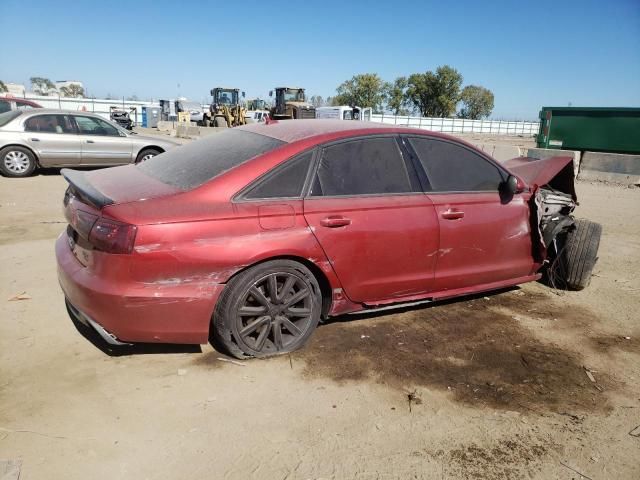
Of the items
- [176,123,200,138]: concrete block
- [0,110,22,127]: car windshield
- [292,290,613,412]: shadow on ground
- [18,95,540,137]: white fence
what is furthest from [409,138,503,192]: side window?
[18,95,540,137]: white fence

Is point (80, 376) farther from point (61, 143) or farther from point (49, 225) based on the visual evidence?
point (61, 143)

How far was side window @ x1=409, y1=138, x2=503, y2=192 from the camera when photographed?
382 cm

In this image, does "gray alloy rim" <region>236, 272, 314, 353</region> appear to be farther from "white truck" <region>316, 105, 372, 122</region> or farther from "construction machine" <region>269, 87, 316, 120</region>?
"white truck" <region>316, 105, 372, 122</region>

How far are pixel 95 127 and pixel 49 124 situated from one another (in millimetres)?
872

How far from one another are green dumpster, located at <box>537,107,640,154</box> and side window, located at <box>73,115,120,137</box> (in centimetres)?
1164

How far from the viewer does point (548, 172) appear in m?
4.64

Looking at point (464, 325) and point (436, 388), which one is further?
point (464, 325)

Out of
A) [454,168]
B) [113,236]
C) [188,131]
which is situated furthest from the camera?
[188,131]

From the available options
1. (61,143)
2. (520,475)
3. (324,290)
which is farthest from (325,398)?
(61,143)

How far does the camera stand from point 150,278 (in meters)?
2.83

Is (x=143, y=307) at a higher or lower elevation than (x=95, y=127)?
lower

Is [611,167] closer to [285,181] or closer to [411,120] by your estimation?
[285,181]

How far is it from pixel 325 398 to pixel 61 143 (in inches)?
376

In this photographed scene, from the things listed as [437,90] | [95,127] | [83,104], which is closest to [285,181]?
[95,127]
